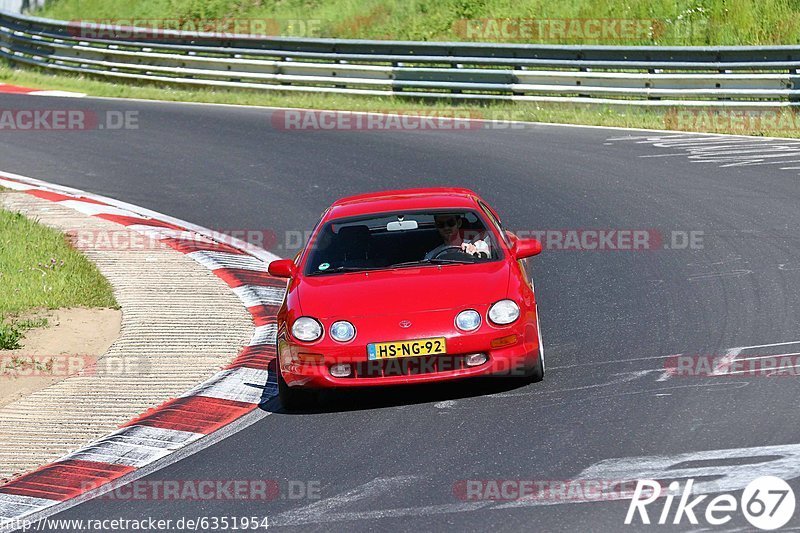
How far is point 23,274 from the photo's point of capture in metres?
11.7

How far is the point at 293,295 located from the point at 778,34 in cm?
1703

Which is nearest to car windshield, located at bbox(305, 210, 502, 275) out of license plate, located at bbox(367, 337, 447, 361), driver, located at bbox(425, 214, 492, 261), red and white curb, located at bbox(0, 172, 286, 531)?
driver, located at bbox(425, 214, 492, 261)

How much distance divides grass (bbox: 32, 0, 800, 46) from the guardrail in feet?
9.22

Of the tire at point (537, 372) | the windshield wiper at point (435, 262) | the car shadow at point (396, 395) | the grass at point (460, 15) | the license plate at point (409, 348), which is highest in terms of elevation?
the grass at point (460, 15)

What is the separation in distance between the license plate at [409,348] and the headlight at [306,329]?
46cm

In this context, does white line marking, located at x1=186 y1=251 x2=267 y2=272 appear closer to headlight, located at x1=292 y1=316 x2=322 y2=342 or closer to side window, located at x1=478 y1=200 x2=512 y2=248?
side window, located at x1=478 y1=200 x2=512 y2=248

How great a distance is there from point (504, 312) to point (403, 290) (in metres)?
0.69

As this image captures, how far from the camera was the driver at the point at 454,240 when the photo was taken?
8711 mm

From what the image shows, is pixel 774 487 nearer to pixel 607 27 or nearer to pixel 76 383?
pixel 76 383

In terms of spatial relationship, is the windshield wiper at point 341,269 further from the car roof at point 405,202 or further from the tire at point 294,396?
the tire at point 294,396

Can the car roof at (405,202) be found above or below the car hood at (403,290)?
above

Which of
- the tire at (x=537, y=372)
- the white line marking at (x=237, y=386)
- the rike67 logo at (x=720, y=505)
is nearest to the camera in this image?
the rike67 logo at (x=720, y=505)

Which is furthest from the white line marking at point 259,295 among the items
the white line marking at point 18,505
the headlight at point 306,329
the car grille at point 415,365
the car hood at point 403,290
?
the white line marking at point 18,505

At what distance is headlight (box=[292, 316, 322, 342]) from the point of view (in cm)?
791
